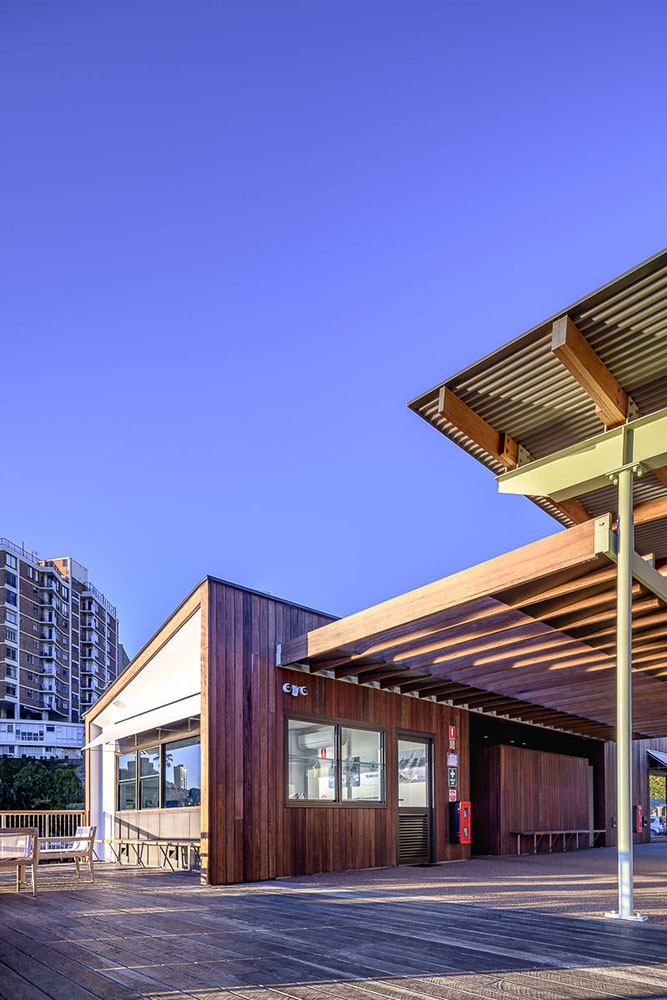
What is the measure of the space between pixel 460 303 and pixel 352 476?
66358 mm

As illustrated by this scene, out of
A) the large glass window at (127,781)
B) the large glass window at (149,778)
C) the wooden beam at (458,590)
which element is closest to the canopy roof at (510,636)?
the wooden beam at (458,590)

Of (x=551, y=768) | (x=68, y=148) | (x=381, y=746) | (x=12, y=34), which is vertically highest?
(x=68, y=148)

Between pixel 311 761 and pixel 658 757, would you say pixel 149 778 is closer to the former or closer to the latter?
pixel 311 761

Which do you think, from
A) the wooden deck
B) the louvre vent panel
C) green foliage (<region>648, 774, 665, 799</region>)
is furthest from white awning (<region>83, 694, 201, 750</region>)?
green foliage (<region>648, 774, 665, 799</region>)

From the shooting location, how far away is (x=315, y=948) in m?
5.13

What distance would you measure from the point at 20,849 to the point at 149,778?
14.1 ft

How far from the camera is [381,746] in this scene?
11875mm

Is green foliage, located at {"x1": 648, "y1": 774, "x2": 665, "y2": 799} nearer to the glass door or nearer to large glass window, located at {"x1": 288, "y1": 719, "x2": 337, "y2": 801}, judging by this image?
the glass door

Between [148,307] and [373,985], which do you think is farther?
[148,307]

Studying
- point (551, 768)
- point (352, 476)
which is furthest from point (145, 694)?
point (352, 476)

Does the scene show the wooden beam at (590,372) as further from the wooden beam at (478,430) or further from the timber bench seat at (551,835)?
the timber bench seat at (551,835)

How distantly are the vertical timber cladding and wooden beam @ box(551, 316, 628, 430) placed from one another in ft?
16.3

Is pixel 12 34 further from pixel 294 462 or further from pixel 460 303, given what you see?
pixel 294 462

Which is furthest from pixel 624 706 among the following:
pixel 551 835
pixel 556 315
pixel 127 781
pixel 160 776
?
pixel 551 835
